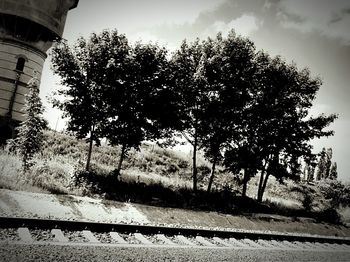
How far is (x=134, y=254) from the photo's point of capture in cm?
674

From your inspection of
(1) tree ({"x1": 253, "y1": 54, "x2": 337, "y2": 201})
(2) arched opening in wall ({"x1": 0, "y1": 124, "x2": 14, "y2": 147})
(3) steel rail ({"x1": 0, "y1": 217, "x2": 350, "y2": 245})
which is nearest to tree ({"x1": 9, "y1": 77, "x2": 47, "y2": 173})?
(3) steel rail ({"x1": 0, "y1": 217, "x2": 350, "y2": 245})

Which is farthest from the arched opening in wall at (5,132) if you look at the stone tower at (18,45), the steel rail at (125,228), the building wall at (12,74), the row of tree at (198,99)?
the steel rail at (125,228)

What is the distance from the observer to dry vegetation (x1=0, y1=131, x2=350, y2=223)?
13.8m

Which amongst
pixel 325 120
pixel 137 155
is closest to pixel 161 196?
pixel 137 155

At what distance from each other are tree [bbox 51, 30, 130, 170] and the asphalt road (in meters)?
12.4

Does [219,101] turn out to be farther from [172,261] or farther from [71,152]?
[172,261]

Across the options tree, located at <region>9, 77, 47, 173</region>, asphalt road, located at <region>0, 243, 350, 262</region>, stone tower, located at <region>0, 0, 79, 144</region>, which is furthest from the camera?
stone tower, located at <region>0, 0, 79, 144</region>

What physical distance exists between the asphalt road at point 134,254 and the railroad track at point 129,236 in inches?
10.8

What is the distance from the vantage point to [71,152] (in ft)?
86.7

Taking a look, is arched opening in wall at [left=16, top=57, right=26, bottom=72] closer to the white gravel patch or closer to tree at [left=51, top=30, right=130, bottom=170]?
tree at [left=51, top=30, right=130, bottom=170]

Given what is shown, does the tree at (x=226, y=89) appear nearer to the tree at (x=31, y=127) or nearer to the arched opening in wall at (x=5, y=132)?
the tree at (x=31, y=127)

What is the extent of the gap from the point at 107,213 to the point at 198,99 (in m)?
12.5

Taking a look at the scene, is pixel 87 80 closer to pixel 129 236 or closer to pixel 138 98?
pixel 138 98

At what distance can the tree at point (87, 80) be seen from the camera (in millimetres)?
18500
